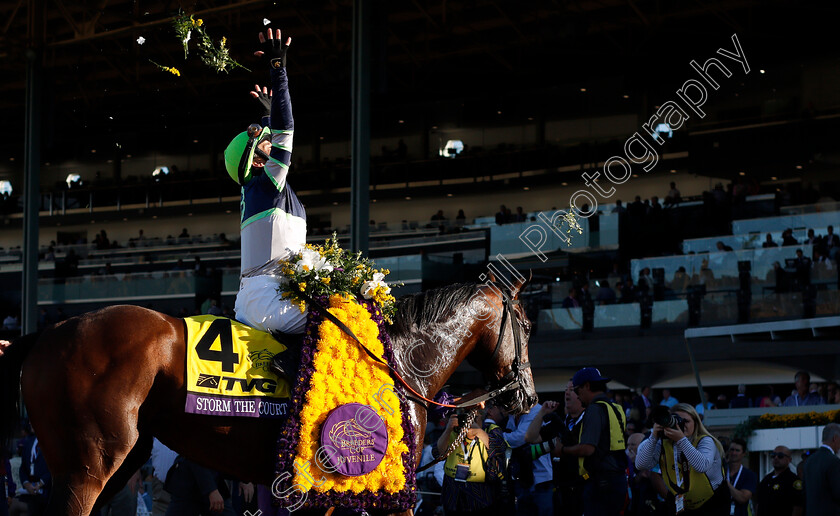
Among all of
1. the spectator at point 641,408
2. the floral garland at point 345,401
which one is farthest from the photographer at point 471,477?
the spectator at point 641,408

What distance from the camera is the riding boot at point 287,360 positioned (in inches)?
182

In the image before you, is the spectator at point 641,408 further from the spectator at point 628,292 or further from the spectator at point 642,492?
the spectator at point 642,492

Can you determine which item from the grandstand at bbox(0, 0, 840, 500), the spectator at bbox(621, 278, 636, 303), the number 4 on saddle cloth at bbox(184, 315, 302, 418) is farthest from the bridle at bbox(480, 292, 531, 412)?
the spectator at bbox(621, 278, 636, 303)

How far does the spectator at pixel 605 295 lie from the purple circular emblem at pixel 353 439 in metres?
13.0

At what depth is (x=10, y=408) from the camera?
442cm

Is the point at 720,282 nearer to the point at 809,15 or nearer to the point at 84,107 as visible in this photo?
the point at 809,15

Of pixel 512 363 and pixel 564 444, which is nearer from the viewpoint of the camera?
pixel 512 363

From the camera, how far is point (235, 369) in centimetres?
451

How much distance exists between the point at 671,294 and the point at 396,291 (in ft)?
15.3

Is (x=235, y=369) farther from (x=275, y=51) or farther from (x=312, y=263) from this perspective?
(x=275, y=51)

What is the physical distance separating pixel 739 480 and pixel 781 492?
0.35m

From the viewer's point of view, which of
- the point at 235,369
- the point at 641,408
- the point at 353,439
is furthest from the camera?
the point at 641,408

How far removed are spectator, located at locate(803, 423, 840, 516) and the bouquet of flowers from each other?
4.51m

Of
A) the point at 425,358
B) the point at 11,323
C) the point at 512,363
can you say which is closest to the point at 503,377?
the point at 512,363
